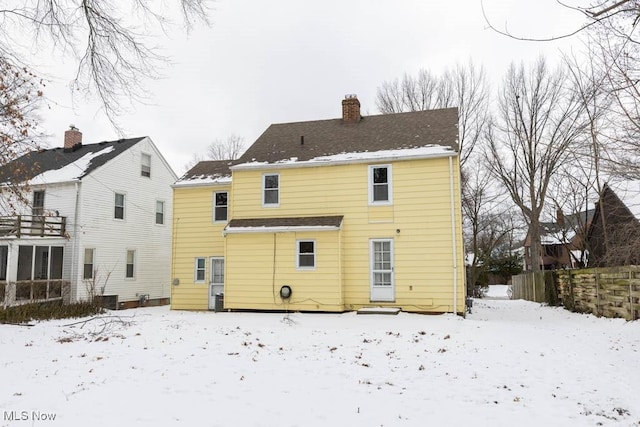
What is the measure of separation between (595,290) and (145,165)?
21.9 meters

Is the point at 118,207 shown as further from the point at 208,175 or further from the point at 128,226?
the point at 208,175

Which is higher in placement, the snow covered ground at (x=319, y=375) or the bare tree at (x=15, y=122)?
the bare tree at (x=15, y=122)

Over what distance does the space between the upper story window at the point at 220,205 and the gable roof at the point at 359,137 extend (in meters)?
1.85

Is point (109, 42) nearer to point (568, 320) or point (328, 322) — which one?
point (328, 322)

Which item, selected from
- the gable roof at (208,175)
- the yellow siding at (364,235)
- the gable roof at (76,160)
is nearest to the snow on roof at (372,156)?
the yellow siding at (364,235)

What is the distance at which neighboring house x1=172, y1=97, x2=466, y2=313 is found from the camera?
1504cm

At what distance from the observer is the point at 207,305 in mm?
18359

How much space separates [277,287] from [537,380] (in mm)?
10010

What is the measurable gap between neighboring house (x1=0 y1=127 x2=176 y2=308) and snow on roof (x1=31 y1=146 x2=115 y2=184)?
0.15 feet

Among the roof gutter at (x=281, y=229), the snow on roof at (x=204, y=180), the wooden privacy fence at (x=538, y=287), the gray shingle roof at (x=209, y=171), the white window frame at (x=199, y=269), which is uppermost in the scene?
the gray shingle roof at (x=209, y=171)

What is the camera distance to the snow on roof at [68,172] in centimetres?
2175

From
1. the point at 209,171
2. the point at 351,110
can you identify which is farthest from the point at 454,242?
the point at 209,171

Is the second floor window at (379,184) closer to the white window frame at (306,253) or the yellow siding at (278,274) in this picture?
the yellow siding at (278,274)

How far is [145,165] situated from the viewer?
83.5ft
